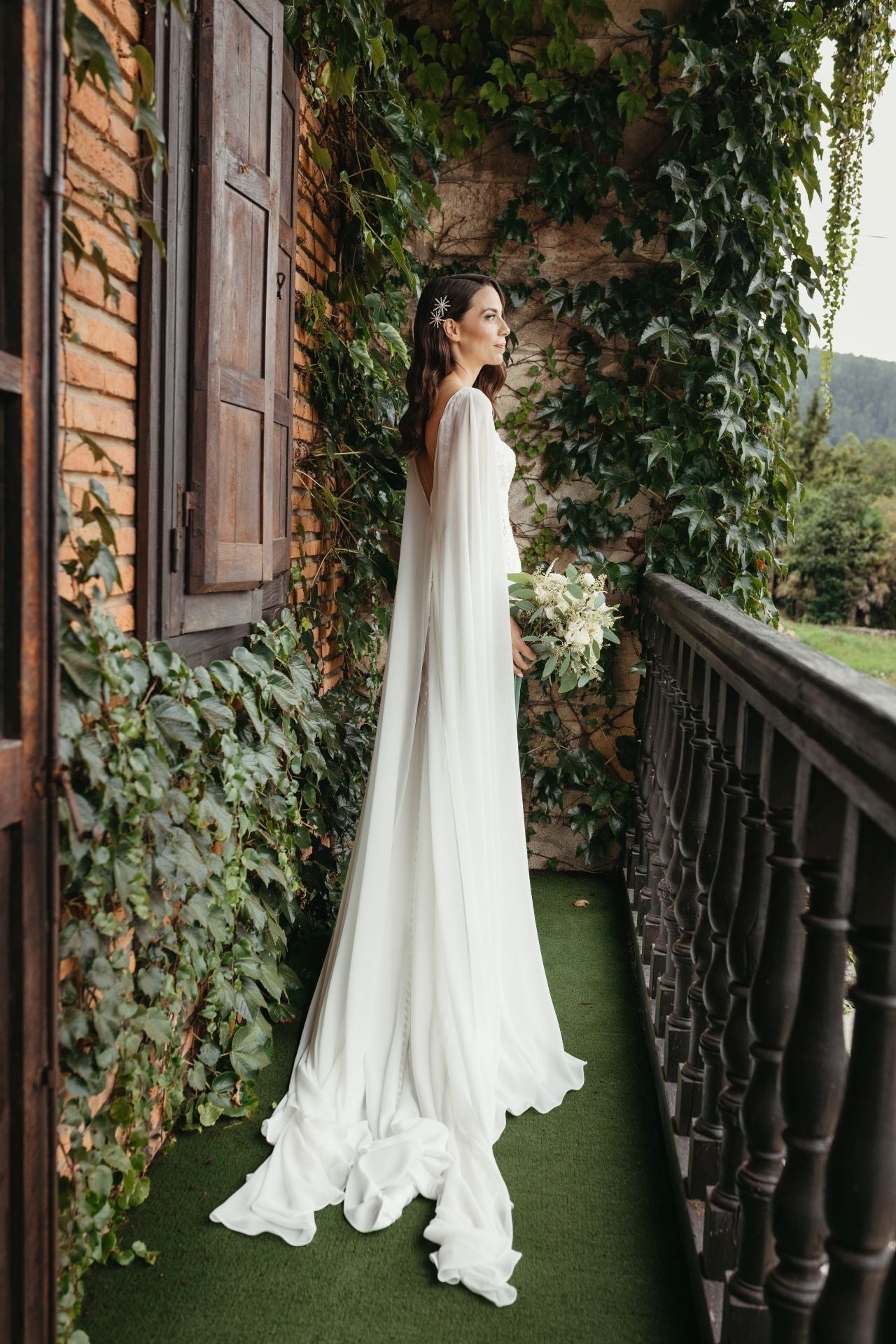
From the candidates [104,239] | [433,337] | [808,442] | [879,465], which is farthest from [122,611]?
[808,442]

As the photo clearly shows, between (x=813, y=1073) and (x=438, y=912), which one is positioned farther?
(x=438, y=912)

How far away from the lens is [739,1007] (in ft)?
5.13

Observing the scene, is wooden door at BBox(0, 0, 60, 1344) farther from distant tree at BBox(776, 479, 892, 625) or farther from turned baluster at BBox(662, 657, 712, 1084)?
distant tree at BBox(776, 479, 892, 625)

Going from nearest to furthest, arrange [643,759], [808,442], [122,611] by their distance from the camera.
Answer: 1. [122,611]
2. [643,759]
3. [808,442]

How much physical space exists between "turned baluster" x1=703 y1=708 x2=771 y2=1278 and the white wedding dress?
0.59 metres

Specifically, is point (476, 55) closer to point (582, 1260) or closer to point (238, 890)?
point (238, 890)

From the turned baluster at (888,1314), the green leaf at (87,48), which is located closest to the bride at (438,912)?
the green leaf at (87,48)

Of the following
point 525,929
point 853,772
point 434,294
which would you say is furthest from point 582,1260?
point 434,294

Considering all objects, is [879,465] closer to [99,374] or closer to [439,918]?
[439,918]

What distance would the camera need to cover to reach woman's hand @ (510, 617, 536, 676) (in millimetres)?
2775

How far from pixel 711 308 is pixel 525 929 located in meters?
2.50

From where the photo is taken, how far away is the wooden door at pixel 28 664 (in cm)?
118

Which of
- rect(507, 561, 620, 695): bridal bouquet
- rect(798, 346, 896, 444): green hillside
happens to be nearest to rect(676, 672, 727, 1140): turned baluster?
rect(507, 561, 620, 695): bridal bouquet

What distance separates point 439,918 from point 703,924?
70 centimetres
